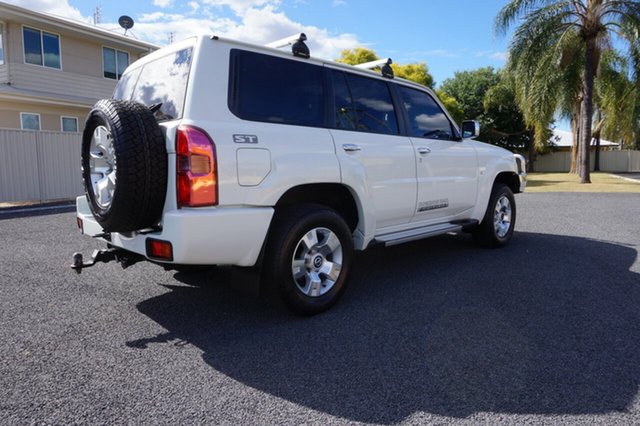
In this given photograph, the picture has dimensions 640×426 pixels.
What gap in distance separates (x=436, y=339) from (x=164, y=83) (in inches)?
106

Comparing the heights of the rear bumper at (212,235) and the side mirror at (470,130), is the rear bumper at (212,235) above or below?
below

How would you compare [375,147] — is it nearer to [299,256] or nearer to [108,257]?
[299,256]

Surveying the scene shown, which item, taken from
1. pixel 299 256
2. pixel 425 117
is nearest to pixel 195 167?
pixel 299 256

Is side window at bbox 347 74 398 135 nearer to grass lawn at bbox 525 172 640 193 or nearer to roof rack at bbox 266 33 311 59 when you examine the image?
roof rack at bbox 266 33 311 59

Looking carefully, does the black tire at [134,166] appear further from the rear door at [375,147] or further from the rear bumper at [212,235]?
the rear door at [375,147]

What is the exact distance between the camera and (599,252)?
19.1ft

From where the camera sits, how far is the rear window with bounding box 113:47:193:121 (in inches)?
128

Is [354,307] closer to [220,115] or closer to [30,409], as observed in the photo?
[220,115]

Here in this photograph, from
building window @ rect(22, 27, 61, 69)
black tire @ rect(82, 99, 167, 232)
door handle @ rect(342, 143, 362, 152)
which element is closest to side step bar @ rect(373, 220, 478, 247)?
door handle @ rect(342, 143, 362, 152)

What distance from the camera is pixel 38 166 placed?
1249cm

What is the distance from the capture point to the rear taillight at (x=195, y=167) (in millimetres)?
2924

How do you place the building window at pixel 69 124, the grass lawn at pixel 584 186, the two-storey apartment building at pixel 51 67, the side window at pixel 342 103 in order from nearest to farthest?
the side window at pixel 342 103, the two-storey apartment building at pixel 51 67, the grass lawn at pixel 584 186, the building window at pixel 69 124

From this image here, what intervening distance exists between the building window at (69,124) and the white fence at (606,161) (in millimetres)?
33870

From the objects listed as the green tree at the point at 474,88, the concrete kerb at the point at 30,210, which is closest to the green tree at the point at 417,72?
the green tree at the point at 474,88
